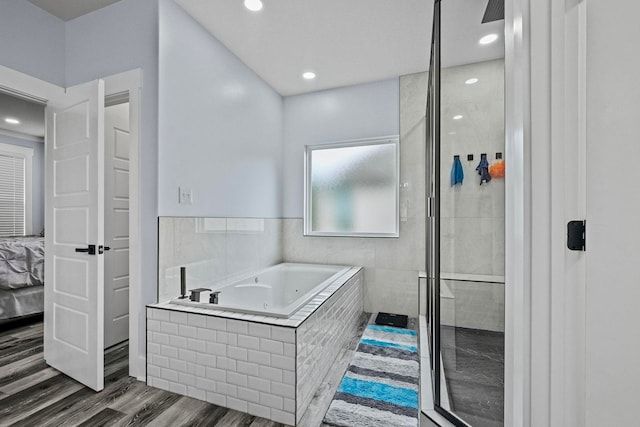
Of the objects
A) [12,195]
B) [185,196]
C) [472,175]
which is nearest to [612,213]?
[472,175]

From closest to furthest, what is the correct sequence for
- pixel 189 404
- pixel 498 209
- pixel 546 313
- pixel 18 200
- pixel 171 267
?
pixel 546 313, pixel 498 209, pixel 189 404, pixel 171 267, pixel 18 200

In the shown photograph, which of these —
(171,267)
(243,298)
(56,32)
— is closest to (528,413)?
(171,267)

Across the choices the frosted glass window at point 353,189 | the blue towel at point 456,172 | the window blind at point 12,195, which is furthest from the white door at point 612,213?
the window blind at point 12,195

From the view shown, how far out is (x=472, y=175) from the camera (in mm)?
1182

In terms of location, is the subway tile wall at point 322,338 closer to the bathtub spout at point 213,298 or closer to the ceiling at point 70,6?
the bathtub spout at point 213,298

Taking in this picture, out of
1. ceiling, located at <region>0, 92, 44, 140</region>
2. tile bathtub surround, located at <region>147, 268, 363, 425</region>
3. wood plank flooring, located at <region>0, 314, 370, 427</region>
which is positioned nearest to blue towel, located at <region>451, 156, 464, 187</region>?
tile bathtub surround, located at <region>147, 268, 363, 425</region>

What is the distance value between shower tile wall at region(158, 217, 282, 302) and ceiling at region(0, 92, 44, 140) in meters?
2.58

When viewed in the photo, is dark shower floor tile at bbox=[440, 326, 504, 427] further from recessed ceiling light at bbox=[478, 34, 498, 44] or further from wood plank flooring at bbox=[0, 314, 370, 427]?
recessed ceiling light at bbox=[478, 34, 498, 44]

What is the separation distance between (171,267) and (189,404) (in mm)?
861

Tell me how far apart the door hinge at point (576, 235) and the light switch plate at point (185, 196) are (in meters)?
2.17

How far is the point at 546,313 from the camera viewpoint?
614mm

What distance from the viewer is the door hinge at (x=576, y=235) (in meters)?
0.58

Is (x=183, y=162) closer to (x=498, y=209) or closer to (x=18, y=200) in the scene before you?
(x=498, y=209)

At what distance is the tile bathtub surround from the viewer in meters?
1.55
